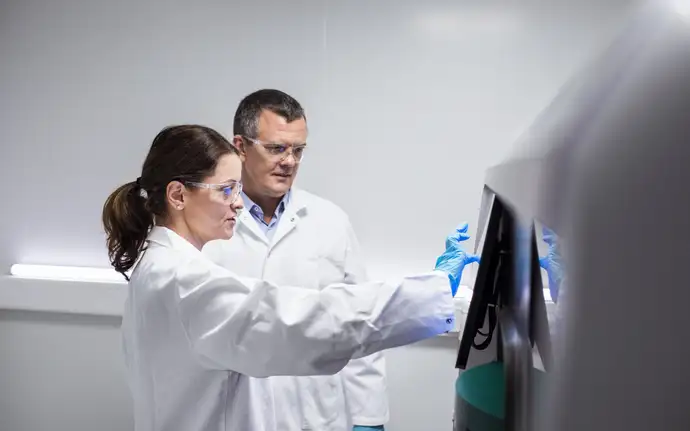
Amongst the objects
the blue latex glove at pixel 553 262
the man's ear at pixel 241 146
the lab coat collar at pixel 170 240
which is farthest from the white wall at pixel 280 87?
the blue latex glove at pixel 553 262

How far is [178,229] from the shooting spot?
1291 mm

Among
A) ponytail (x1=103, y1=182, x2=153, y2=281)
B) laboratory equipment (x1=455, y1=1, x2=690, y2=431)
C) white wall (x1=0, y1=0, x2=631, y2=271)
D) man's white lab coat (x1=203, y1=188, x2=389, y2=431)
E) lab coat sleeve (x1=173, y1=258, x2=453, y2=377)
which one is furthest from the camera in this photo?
white wall (x1=0, y1=0, x2=631, y2=271)

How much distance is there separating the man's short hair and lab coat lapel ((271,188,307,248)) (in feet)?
0.72

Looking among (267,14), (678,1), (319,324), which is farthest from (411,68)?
(678,1)

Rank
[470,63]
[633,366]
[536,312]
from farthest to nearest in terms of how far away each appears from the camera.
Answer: [470,63] < [536,312] < [633,366]

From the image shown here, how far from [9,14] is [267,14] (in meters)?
0.99

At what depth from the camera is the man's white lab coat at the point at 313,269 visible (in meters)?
1.74

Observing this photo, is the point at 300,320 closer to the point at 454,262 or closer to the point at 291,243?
the point at 454,262

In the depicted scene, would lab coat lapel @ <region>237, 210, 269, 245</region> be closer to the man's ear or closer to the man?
the man

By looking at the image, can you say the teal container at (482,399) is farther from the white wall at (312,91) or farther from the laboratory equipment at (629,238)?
the white wall at (312,91)

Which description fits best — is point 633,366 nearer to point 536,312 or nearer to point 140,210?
point 536,312

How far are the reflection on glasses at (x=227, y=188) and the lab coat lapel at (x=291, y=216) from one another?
50cm

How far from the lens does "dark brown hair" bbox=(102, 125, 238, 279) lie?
1.28 meters

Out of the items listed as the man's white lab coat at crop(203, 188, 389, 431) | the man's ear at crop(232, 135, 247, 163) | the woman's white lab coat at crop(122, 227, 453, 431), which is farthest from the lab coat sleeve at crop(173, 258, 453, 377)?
the man's ear at crop(232, 135, 247, 163)
